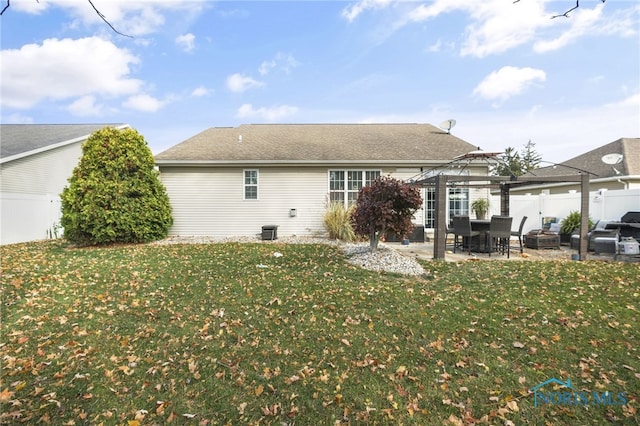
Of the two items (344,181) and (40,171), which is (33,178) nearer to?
(40,171)

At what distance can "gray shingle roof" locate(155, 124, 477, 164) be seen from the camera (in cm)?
1167

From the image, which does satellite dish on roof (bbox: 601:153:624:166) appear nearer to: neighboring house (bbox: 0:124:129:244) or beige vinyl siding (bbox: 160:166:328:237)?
beige vinyl siding (bbox: 160:166:328:237)

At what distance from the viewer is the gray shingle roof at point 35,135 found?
12232 millimetres

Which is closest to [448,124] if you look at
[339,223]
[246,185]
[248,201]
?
[339,223]

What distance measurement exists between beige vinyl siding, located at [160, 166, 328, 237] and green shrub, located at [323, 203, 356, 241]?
0.87 m

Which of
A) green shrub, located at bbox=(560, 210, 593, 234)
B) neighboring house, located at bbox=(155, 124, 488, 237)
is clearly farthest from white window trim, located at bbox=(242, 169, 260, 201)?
green shrub, located at bbox=(560, 210, 593, 234)

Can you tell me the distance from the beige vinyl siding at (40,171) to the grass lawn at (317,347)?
8.12m

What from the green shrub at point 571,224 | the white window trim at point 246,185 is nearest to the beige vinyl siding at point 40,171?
the white window trim at point 246,185

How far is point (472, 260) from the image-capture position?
7547 millimetres

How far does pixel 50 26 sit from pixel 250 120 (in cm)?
1319

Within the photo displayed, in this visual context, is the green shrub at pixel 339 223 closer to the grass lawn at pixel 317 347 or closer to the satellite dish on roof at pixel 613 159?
the grass lawn at pixel 317 347

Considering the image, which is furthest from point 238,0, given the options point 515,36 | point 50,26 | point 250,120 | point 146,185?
point 250,120

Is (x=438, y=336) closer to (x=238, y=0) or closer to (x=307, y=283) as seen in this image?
(x=307, y=283)

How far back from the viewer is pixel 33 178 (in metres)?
12.4
